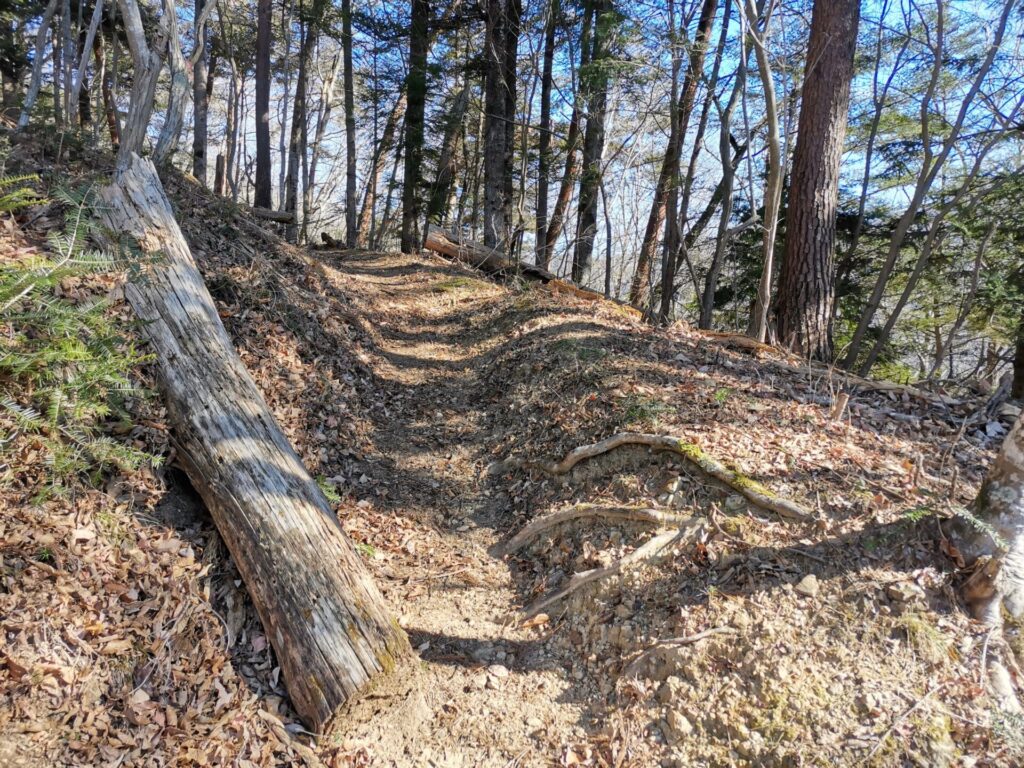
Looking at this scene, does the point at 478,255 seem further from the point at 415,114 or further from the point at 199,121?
the point at 199,121

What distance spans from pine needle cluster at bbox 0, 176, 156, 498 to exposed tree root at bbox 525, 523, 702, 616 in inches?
101

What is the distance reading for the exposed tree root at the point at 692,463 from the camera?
10.6 ft

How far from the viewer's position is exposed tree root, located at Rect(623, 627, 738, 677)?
278cm

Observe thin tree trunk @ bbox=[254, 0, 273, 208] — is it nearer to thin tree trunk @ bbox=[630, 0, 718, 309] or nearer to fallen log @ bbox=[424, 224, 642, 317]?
fallen log @ bbox=[424, 224, 642, 317]

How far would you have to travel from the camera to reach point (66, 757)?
7.13 ft

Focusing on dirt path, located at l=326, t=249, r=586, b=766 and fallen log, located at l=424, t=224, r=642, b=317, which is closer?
dirt path, located at l=326, t=249, r=586, b=766

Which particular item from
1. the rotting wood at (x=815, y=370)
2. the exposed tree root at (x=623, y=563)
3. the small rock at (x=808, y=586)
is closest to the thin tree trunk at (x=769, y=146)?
the rotting wood at (x=815, y=370)

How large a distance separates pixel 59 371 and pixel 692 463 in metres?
3.75

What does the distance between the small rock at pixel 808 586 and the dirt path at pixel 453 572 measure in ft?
4.30

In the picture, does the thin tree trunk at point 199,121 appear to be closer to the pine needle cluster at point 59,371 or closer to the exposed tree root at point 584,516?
the pine needle cluster at point 59,371

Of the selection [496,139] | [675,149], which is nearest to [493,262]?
[496,139]

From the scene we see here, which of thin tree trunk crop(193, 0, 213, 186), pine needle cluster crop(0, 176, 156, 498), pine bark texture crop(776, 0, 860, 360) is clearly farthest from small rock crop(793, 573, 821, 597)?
thin tree trunk crop(193, 0, 213, 186)

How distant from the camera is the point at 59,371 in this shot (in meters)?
2.74

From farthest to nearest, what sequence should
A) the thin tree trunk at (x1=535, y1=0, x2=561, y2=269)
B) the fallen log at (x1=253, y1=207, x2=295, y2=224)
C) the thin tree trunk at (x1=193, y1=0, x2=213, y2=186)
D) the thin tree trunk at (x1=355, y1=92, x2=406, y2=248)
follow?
the thin tree trunk at (x1=355, y1=92, x2=406, y2=248)
the thin tree trunk at (x1=535, y1=0, x2=561, y2=269)
the thin tree trunk at (x1=193, y1=0, x2=213, y2=186)
the fallen log at (x1=253, y1=207, x2=295, y2=224)
